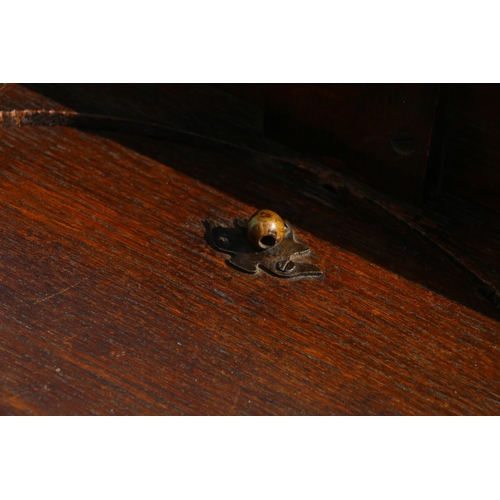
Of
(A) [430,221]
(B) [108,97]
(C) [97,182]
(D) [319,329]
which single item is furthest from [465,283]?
(B) [108,97]

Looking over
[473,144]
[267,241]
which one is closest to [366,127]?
[473,144]

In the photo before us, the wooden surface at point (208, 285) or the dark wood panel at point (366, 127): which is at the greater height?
the dark wood panel at point (366, 127)

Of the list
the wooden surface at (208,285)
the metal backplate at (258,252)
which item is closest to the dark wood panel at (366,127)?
the wooden surface at (208,285)

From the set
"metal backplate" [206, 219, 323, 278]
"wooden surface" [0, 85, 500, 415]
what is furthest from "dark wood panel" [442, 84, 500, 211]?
"metal backplate" [206, 219, 323, 278]

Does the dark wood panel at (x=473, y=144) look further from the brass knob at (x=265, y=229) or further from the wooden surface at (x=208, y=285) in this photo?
the brass knob at (x=265, y=229)

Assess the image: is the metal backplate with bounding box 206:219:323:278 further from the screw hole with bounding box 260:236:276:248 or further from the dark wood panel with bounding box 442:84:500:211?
the dark wood panel with bounding box 442:84:500:211
